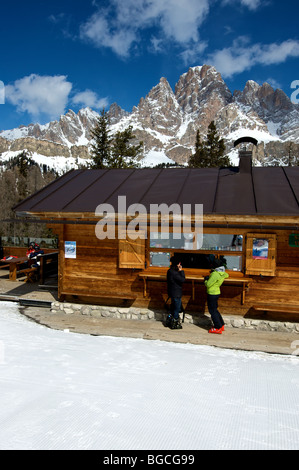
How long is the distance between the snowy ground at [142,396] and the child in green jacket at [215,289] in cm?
90

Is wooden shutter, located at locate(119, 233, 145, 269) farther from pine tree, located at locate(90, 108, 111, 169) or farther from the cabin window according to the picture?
pine tree, located at locate(90, 108, 111, 169)

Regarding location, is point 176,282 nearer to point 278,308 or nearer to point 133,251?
point 133,251

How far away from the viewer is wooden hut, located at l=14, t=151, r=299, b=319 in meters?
6.75

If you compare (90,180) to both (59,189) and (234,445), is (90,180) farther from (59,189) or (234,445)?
(234,445)

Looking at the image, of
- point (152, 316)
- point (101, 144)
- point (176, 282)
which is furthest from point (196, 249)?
point (101, 144)

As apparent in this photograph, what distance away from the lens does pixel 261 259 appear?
6750 mm

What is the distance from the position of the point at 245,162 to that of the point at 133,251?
3.76 meters

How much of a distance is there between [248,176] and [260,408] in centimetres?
566

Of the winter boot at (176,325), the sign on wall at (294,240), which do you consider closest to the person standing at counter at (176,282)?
the winter boot at (176,325)

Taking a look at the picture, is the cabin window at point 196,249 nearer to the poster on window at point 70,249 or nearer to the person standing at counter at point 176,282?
the person standing at counter at point 176,282

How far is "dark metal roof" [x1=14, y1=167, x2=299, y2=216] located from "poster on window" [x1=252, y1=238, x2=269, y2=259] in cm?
77

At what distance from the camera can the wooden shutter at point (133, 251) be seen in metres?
7.45

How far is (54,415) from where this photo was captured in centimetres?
361

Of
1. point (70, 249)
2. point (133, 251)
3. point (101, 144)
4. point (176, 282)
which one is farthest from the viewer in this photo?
point (101, 144)
